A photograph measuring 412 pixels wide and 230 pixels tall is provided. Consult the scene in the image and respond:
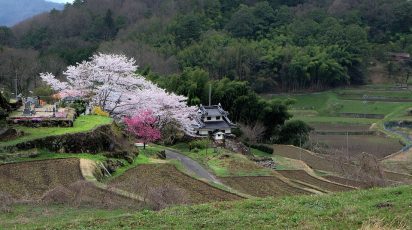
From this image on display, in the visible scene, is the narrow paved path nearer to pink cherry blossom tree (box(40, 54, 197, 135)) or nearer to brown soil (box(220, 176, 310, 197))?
brown soil (box(220, 176, 310, 197))

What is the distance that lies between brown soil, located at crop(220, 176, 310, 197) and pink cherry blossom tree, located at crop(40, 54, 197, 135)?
10874 mm

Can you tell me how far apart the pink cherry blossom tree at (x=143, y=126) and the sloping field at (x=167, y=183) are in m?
8.16

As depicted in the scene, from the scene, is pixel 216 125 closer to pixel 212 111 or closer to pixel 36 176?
pixel 212 111

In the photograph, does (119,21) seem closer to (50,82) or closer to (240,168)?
(50,82)

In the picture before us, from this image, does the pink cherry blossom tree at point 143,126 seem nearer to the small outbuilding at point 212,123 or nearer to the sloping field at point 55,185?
the small outbuilding at point 212,123

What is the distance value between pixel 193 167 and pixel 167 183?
22.2ft

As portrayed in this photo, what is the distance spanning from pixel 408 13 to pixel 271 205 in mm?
85280

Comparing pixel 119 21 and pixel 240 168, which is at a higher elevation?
pixel 119 21

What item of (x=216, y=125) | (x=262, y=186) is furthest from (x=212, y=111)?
(x=262, y=186)

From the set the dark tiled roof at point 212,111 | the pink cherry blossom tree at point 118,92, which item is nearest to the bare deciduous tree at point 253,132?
the dark tiled roof at point 212,111

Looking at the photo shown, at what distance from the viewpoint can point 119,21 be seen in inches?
3600

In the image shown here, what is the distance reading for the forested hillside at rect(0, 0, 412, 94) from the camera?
216 ft

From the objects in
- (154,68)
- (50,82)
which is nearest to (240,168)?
(50,82)

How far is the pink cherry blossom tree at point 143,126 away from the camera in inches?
1110
